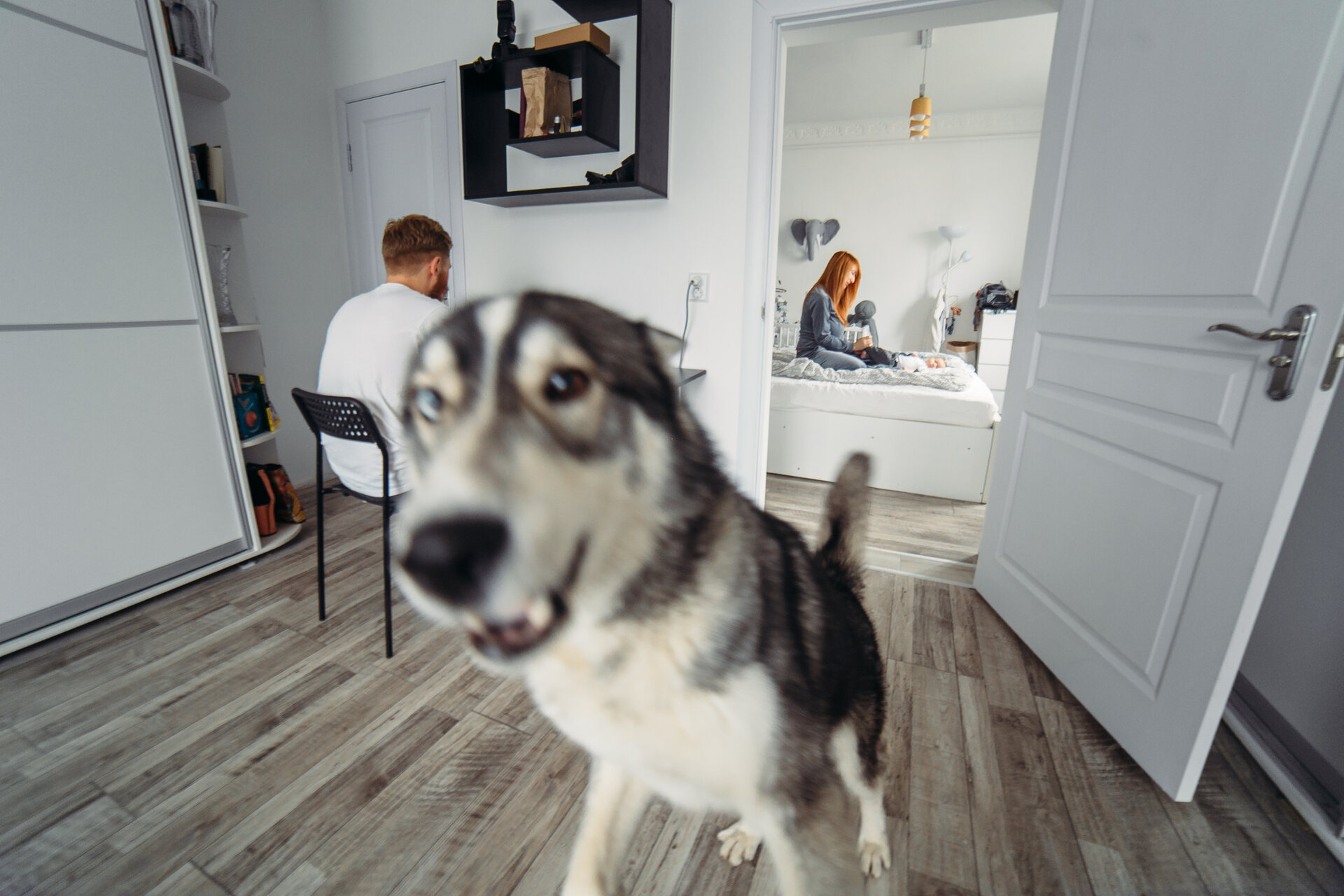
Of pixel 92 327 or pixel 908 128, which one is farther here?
pixel 908 128

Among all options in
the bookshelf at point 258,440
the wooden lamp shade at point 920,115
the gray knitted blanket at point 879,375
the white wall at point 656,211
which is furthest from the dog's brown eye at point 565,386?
the wooden lamp shade at point 920,115

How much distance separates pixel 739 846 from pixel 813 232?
6.79 m

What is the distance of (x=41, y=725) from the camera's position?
1488 millimetres

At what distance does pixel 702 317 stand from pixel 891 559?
1.46 metres

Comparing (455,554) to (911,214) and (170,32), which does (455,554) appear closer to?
(170,32)

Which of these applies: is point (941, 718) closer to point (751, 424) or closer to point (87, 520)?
point (751, 424)

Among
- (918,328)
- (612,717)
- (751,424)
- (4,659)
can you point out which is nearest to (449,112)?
(751,424)

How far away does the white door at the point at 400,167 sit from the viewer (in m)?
2.96

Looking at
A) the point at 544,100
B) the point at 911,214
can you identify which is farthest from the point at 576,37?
the point at 911,214

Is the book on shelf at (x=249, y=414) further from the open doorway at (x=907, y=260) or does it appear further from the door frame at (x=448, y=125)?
the open doorway at (x=907, y=260)

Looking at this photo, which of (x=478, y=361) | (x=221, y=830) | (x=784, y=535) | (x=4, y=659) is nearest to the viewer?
(x=478, y=361)

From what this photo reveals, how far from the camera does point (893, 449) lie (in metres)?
3.37

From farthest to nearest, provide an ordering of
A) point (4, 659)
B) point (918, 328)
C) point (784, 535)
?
point (918, 328), point (4, 659), point (784, 535)

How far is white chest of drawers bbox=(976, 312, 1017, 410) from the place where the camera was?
5977mm
